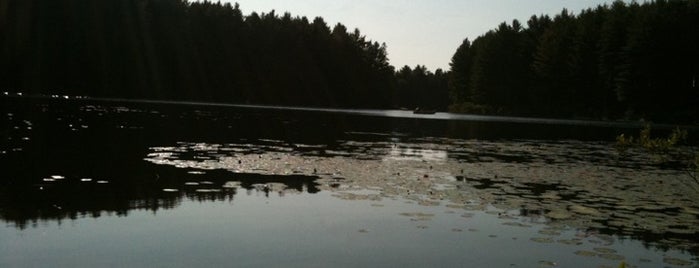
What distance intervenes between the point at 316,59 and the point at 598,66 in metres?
74.4

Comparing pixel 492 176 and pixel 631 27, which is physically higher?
pixel 631 27

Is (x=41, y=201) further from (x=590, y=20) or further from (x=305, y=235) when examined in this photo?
(x=590, y=20)

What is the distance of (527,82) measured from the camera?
13325 centimetres

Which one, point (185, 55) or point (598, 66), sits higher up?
point (185, 55)

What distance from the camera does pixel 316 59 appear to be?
164 meters

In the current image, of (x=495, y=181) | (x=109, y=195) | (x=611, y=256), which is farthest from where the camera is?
(x=495, y=181)

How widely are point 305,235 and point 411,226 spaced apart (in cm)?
244

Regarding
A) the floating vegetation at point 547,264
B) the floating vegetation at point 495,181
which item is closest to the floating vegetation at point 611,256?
the floating vegetation at point 495,181

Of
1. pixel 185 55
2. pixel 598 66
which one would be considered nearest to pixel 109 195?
pixel 598 66

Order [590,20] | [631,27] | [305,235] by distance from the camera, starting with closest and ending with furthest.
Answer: [305,235] < [631,27] < [590,20]

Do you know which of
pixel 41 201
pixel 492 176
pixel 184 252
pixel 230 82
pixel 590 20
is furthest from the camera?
pixel 230 82

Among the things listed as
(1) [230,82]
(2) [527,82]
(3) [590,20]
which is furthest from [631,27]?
(1) [230,82]

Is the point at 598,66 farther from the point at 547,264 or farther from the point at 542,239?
the point at 547,264

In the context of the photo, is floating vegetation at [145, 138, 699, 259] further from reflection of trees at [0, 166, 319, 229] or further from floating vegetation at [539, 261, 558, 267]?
floating vegetation at [539, 261, 558, 267]
